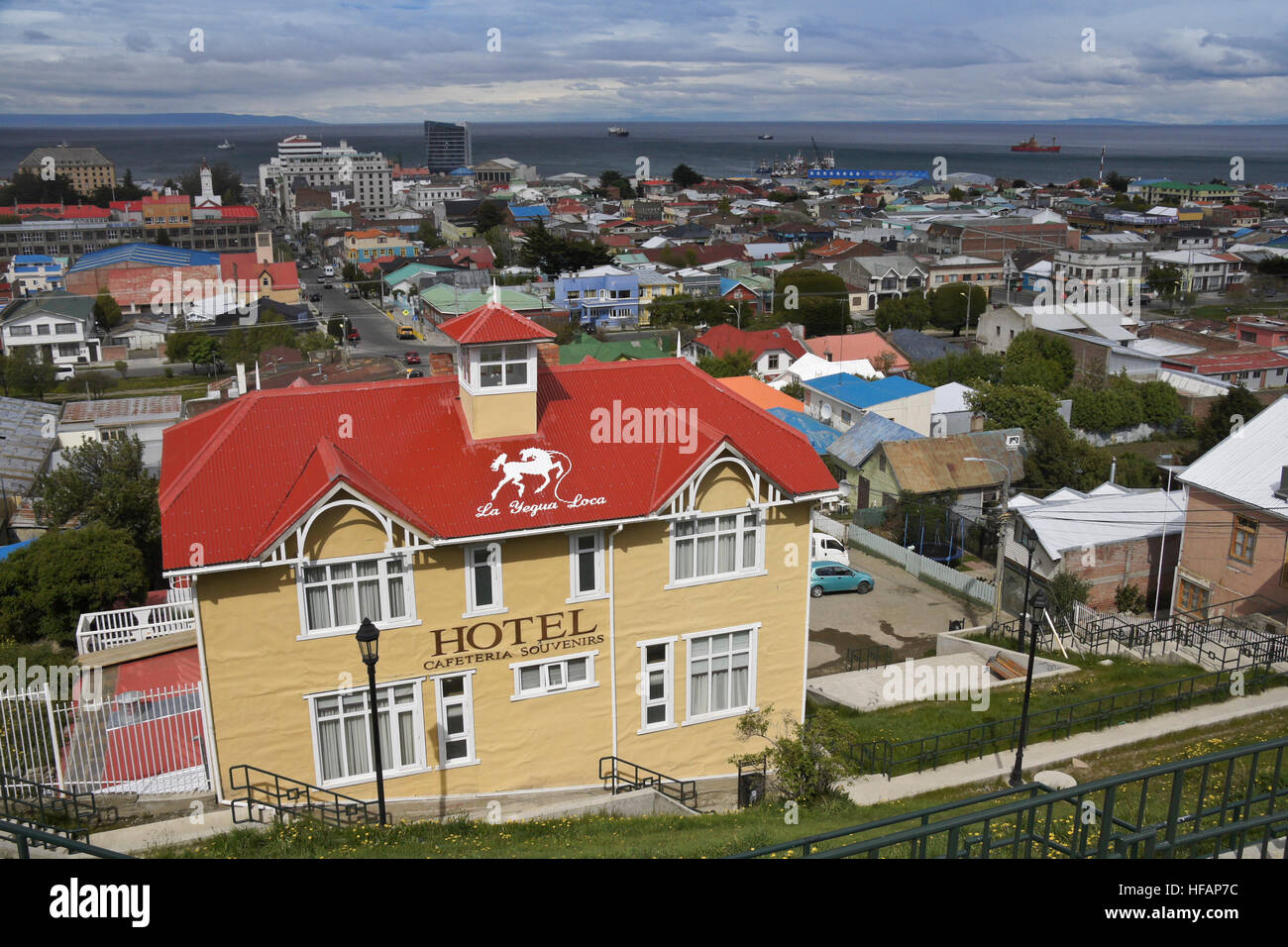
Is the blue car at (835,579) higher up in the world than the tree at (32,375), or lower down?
lower down

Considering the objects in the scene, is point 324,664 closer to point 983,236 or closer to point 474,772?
point 474,772

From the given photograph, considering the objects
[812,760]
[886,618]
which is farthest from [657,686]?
[886,618]

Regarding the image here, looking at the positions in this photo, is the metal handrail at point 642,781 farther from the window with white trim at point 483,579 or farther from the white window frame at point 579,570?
the window with white trim at point 483,579

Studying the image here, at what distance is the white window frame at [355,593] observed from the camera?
15.8 metres

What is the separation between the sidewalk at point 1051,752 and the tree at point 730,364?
4042 cm

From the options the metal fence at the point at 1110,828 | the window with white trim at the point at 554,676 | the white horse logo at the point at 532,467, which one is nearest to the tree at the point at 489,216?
the white horse logo at the point at 532,467

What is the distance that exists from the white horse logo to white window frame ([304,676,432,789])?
361 centimetres

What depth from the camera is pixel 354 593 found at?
1617 centimetres

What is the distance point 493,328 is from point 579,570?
14.4 ft

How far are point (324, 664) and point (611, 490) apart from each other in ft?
17.8

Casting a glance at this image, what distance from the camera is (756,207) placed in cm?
18312

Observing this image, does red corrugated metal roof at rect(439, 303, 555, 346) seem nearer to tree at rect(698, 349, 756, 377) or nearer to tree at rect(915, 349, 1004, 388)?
tree at rect(698, 349, 756, 377)

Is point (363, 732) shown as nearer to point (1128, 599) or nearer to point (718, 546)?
point (718, 546)

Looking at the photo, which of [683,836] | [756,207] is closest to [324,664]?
[683,836]
